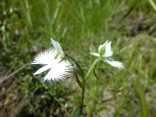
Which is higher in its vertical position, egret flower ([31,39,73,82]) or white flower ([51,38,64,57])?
white flower ([51,38,64,57])

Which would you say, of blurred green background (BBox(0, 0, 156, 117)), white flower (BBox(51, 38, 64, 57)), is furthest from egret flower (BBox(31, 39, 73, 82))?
blurred green background (BBox(0, 0, 156, 117))

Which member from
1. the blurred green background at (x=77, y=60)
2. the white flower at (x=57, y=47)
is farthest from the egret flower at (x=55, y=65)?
the blurred green background at (x=77, y=60)

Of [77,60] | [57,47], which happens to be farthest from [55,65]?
[77,60]

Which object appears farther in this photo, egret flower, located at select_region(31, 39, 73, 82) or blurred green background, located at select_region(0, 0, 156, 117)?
blurred green background, located at select_region(0, 0, 156, 117)

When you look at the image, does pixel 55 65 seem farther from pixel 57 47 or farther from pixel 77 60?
pixel 77 60

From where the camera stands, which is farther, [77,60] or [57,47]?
[77,60]

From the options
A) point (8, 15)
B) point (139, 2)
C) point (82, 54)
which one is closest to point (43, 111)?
point (82, 54)

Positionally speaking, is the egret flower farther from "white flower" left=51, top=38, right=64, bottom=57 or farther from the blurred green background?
the blurred green background
